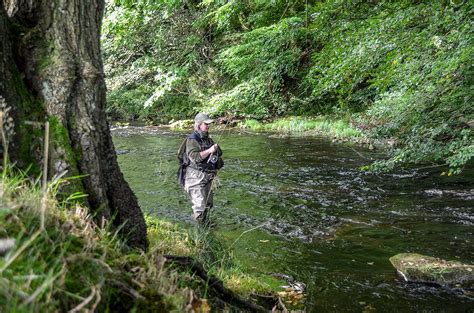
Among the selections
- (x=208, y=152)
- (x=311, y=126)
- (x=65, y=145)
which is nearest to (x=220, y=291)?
(x=65, y=145)

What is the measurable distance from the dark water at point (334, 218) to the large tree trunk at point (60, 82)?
5.04 feet

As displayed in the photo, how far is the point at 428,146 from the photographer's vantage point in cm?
817

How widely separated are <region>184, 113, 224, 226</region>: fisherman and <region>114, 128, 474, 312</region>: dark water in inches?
22.9

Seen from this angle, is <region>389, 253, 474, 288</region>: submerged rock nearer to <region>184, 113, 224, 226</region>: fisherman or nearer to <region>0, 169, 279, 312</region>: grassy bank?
<region>184, 113, 224, 226</region>: fisherman

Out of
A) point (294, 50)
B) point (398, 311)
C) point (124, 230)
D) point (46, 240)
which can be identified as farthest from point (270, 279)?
point (294, 50)

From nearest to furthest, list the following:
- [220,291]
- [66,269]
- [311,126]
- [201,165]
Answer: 1. [66,269]
2. [220,291]
3. [201,165]
4. [311,126]

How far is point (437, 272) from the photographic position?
553 centimetres

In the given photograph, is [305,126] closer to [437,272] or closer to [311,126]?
[311,126]

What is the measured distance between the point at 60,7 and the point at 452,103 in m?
7.27

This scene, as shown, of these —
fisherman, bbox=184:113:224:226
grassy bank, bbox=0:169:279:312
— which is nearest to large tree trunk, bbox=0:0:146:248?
grassy bank, bbox=0:169:279:312

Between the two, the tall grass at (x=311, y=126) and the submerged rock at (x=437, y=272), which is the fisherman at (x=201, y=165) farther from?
the tall grass at (x=311, y=126)

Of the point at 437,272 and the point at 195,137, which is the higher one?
the point at 195,137

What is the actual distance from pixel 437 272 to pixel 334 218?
9.82ft

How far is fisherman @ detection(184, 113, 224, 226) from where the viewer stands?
744cm
